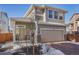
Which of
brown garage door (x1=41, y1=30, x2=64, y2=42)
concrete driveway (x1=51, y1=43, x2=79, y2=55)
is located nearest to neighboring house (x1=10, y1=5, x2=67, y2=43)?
brown garage door (x1=41, y1=30, x2=64, y2=42)

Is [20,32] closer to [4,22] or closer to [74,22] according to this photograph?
[4,22]

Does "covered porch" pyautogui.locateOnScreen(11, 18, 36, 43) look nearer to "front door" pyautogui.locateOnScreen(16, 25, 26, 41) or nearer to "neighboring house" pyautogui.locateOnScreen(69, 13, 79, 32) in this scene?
"front door" pyautogui.locateOnScreen(16, 25, 26, 41)

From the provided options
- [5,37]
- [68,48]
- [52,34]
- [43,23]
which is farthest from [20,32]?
[68,48]

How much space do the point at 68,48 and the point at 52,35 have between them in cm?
39

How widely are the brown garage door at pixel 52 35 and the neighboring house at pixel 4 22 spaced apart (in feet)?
2.21

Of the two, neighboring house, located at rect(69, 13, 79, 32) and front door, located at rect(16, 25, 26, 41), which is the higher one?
neighboring house, located at rect(69, 13, 79, 32)

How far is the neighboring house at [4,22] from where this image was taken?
3.85m

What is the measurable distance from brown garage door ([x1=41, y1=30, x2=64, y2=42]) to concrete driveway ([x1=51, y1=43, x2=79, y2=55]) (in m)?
0.12

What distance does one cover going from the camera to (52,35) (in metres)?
3.97

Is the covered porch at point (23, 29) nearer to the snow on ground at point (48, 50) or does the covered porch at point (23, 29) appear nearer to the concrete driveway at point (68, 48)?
the snow on ground at point (48, 50)

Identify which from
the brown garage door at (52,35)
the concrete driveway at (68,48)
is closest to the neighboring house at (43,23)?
the brown garage door at (52,35)

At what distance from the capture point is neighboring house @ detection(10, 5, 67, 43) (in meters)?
3.85

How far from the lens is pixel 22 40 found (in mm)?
3859
